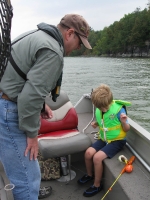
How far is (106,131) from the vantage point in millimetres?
2730

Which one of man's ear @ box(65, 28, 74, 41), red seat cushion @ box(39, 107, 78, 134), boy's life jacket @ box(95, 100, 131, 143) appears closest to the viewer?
man's ear @ box(65, 28, 74, 41)

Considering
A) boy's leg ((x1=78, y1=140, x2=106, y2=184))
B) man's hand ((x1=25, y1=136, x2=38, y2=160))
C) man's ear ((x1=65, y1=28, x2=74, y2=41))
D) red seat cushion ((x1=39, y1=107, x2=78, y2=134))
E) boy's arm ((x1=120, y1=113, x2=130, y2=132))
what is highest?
man's ear ((x1=65, y1=28, x2=74, y2=41))

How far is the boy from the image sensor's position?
8.56ft

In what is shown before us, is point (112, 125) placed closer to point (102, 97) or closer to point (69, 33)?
point (102, 97)

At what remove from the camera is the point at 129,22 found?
233 feet

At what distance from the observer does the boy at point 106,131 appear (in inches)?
103

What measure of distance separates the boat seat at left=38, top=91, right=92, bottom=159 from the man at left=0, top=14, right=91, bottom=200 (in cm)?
95

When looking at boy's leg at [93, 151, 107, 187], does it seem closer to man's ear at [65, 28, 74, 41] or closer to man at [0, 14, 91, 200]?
man at [0, 14, 91, 200]

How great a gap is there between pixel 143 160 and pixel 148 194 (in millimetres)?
476

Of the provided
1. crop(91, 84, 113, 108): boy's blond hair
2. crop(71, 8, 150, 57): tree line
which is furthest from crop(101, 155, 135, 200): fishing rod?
crop(71, 8, 150, 57): tree line

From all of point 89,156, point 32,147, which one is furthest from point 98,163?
point 32,147

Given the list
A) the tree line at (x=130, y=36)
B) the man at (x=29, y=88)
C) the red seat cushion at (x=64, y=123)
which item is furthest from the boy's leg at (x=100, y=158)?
the tree line at (x=130, y=36)

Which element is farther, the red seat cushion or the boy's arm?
the red seat cushion

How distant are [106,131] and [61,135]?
53 cm
